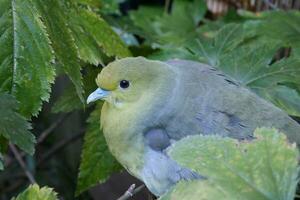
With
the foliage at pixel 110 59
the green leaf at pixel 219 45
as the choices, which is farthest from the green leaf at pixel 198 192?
the green leaf at pixel 219 45

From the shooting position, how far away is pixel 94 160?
1476 mm

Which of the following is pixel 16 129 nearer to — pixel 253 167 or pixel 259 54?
pixel 253 167

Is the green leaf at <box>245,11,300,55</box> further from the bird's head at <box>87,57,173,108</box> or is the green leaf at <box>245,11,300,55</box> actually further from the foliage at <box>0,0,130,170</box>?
the foliage at <box>0,0,130,170</box>

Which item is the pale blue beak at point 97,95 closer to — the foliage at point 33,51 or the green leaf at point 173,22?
the foliage at point 33,51

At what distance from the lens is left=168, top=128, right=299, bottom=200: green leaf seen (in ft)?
2.51

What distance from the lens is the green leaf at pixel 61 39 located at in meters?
1.17

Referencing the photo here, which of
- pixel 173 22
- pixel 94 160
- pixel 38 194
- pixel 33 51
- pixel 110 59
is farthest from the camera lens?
pixel 173 22

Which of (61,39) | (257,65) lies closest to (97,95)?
(61,39)

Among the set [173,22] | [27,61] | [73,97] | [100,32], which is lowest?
[173,22]

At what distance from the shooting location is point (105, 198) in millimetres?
1969

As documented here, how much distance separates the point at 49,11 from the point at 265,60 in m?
0.54

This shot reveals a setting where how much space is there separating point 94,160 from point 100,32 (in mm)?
281

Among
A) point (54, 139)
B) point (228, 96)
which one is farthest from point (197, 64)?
point (54, 139)

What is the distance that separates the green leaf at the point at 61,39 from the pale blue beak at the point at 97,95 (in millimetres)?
143
